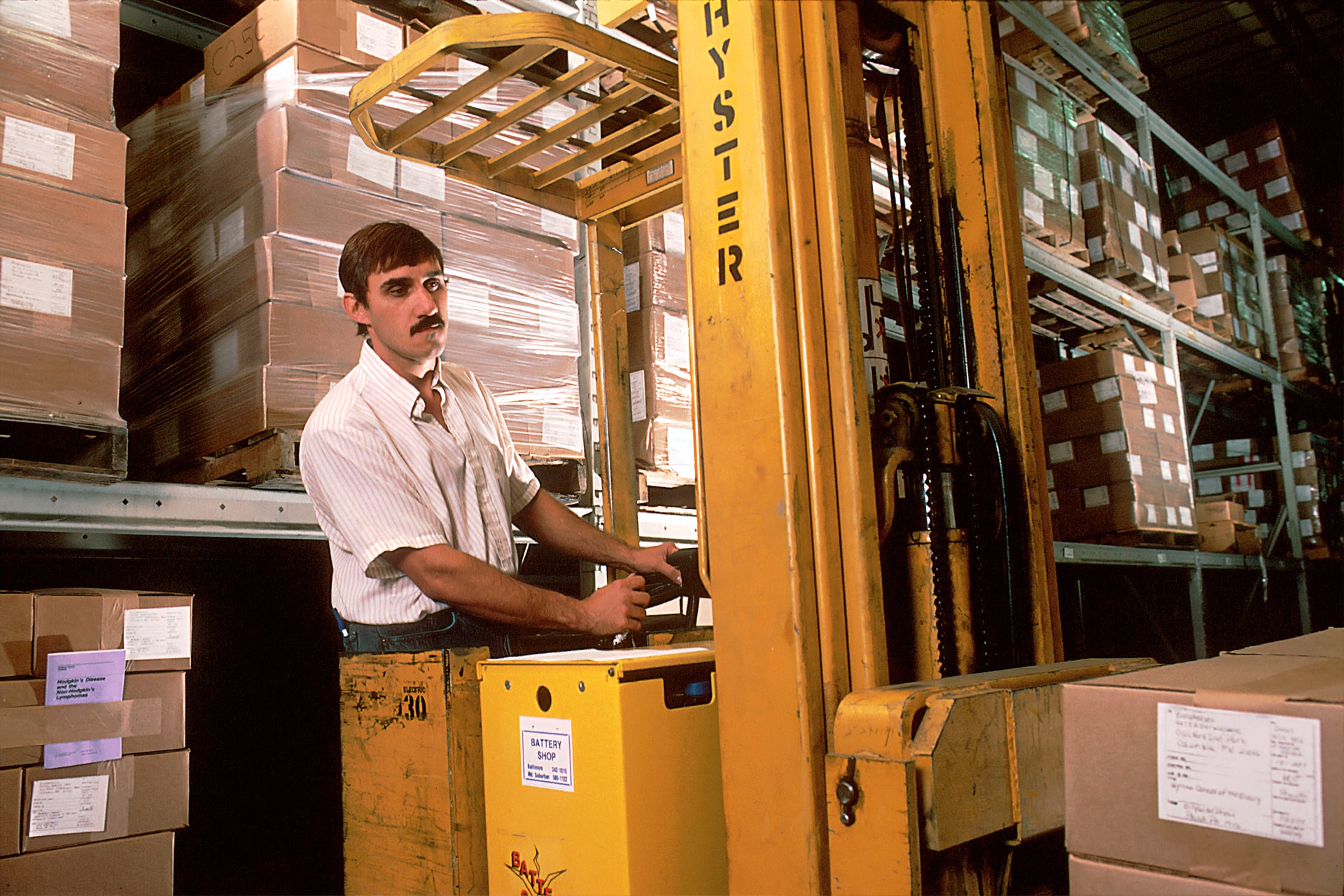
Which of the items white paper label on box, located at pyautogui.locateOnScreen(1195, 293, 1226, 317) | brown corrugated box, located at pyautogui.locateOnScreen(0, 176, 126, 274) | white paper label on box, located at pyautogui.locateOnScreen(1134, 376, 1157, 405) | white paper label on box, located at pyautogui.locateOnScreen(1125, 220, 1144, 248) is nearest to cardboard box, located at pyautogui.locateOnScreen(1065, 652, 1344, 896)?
brown corrugated box, located at pyautogui.locateOnScreen(0, 176, 126, 274)

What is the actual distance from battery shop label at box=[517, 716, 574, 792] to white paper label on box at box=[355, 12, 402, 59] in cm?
226

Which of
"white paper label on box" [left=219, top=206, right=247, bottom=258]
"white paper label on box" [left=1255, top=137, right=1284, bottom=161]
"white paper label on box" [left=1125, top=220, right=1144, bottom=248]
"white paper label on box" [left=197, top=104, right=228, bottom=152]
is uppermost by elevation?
"white paper label on box" [left=1255, top=137, right=1284, bottom=161]

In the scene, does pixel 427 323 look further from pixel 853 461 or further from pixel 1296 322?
pixel 1296 322

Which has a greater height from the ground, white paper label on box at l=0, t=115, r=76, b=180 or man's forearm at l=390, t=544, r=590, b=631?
white paper label on box at l=0, t=115, r=76, b=180

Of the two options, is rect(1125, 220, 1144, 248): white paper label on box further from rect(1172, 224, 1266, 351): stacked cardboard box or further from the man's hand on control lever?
the man's hand on control lever

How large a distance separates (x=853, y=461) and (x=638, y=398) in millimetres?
2136

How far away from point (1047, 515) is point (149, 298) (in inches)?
116

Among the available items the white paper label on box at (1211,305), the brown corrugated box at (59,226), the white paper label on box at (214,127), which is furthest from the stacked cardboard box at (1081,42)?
the brown corrugated box at (59,226)

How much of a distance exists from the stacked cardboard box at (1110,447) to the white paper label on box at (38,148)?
5424mm

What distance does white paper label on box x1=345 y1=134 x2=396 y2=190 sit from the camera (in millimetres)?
2961

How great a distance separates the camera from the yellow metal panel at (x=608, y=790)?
5.32 feet

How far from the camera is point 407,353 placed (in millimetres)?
2771

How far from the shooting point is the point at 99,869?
2348mm

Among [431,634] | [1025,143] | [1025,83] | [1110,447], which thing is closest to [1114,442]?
[1110,447]
